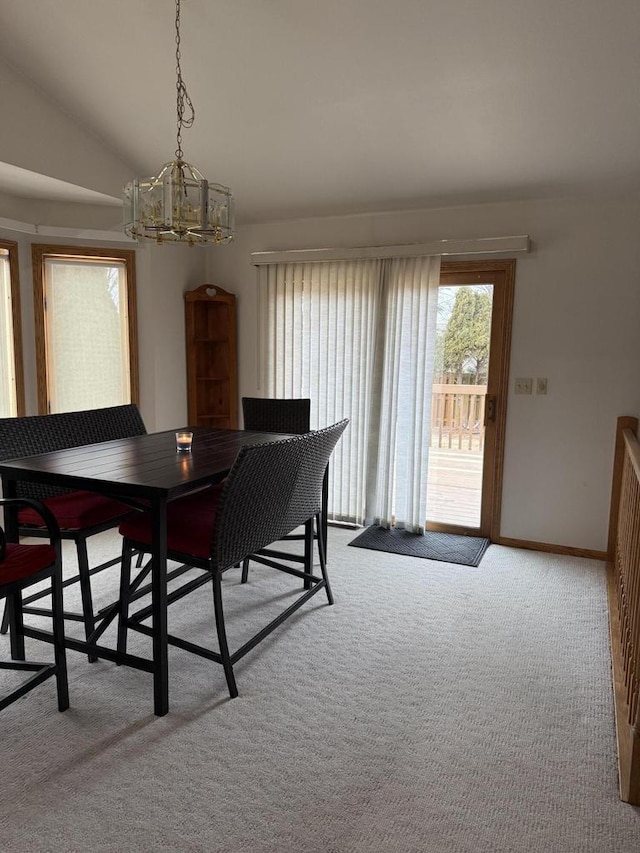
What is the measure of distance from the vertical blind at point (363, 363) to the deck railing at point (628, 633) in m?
1.34

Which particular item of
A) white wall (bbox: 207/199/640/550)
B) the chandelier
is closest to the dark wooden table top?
the chandelier

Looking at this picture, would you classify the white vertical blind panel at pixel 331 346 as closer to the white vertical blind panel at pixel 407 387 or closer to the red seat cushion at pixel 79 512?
the white vertical blind panel at pixel 407 387

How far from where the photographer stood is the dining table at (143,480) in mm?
2160

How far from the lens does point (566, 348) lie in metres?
3.79

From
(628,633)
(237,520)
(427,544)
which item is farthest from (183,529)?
(427,544)

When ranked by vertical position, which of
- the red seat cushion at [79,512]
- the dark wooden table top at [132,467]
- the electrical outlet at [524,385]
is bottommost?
the red seat cushion at [79,512]

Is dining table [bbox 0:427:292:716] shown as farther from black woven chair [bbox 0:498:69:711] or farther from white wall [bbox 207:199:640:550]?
white wall [bbox 207:199:640:550]

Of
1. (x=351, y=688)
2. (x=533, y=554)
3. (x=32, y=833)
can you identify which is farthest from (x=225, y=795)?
(x=533, y=554)

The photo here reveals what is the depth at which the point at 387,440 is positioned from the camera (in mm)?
4309

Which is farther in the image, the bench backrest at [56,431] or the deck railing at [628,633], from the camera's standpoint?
the bench backrest at [56,431]

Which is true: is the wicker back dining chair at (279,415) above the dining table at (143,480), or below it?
above

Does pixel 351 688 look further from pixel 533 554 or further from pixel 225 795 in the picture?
pixel 533 554

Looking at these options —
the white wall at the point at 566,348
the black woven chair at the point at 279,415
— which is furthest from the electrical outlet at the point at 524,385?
the black woven chair at the point at 279,415

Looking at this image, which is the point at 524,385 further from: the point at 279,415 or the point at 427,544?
the point at 279,415
